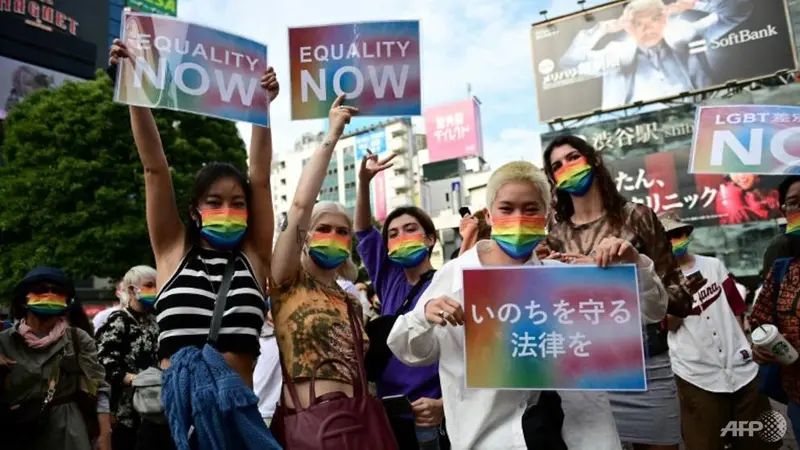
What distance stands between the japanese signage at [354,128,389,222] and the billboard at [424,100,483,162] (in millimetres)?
5971

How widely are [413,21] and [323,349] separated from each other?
2.19 metres

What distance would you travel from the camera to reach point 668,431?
9.63 ft

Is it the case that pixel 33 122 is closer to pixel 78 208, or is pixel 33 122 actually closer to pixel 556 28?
pixel 78 208

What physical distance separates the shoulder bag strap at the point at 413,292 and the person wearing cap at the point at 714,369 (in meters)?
1.71

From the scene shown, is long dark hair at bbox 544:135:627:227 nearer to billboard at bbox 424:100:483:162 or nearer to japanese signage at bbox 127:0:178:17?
japanese signage at bbox 127:0:178:17

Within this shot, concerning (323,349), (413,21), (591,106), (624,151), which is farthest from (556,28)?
(323,349)

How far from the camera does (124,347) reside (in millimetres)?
4512

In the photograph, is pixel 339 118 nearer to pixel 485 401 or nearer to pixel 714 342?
pixel 485 401

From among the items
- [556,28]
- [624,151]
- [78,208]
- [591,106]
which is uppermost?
[556,28]

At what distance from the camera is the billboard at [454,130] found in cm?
4950

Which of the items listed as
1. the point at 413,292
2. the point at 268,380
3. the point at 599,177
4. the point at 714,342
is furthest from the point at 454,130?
the point at 599,177

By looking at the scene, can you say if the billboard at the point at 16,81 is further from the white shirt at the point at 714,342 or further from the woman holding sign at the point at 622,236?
the woman holding sign at the point at 622,236

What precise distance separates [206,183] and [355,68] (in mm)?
1432

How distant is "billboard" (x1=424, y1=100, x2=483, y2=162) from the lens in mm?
49500
